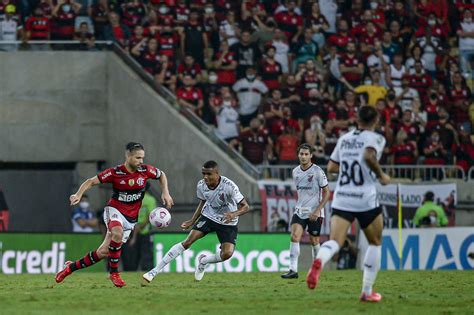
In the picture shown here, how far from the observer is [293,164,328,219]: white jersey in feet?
74.6

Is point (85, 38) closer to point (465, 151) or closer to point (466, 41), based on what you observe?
point (465, 151)

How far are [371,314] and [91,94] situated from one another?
2080 cm

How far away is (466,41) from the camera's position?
118 ft

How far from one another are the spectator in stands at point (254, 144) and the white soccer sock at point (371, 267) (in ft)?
53.8

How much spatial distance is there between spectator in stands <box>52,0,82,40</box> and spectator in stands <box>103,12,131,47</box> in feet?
2.88

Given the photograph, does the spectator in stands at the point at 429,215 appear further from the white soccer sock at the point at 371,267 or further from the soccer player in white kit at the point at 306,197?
the white soccer sock at the point at 371,267

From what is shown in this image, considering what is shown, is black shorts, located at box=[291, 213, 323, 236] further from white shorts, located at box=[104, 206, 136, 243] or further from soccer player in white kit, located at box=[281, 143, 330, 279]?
white shorts, located at box=[104, 206, 136, 243]

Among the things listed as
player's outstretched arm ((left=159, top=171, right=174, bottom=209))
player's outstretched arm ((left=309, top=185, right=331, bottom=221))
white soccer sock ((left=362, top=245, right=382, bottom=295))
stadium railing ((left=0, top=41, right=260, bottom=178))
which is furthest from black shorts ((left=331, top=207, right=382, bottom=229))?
stadium railing ((left=0, top=41, right=260, bottom=178))

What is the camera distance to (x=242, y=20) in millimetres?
33969

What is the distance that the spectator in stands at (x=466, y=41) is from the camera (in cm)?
3588

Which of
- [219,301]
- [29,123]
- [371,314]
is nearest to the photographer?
[371,314]

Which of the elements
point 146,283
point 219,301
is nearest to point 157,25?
point 146,283

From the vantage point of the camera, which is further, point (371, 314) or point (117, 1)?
point (117, 1)

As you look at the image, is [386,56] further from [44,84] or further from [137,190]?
[137,190]
